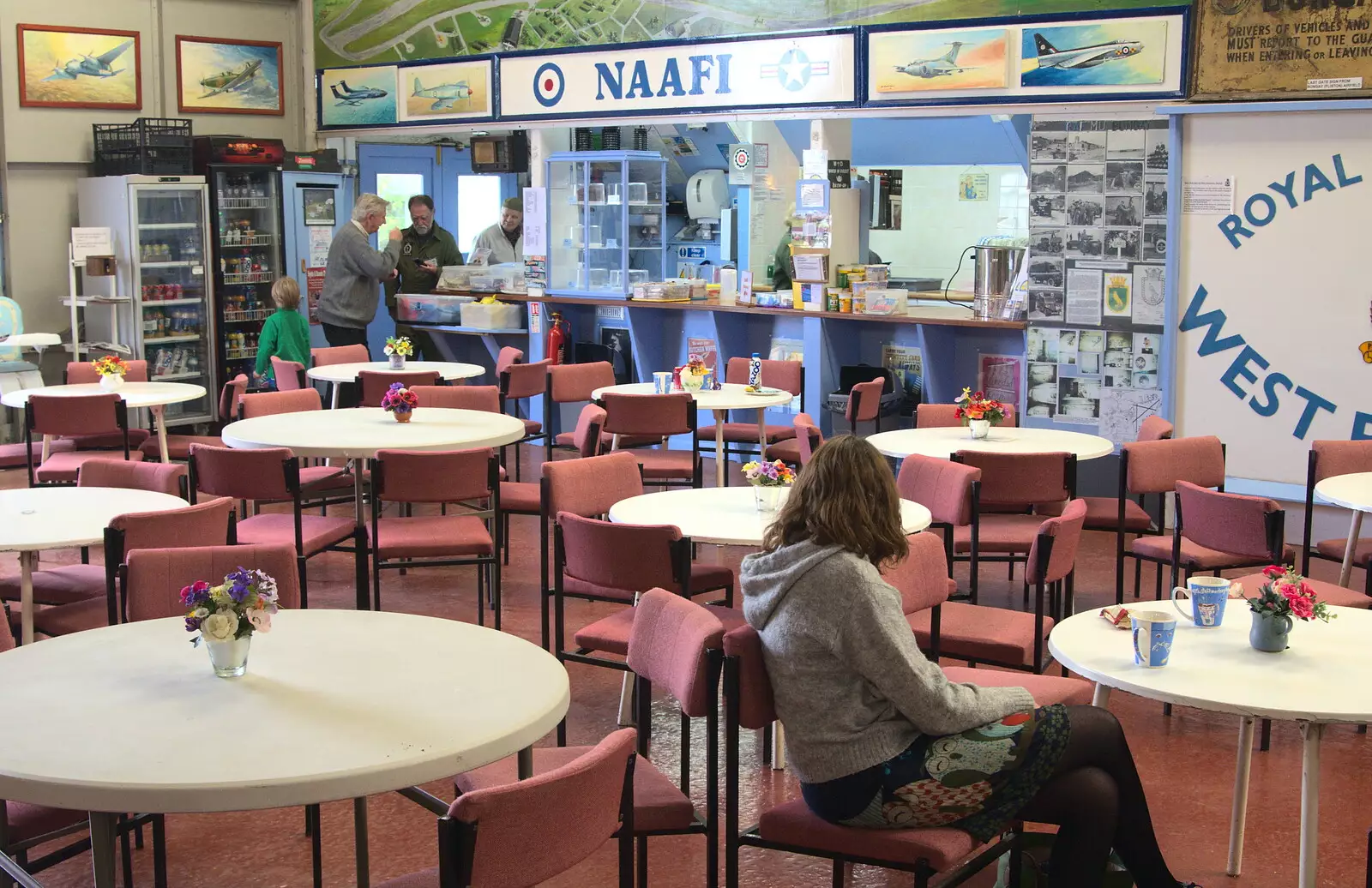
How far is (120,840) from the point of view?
3.74 metres

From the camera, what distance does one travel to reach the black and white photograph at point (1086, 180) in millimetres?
7883

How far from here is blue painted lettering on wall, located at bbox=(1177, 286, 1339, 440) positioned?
7.22 m

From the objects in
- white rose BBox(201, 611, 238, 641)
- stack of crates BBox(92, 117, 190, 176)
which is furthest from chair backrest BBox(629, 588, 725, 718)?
stack of crates BBox(92, 117, 190, 176)

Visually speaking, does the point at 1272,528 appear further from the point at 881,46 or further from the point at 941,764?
the point at 881,46

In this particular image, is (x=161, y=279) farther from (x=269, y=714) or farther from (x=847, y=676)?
(x=847, y=676)

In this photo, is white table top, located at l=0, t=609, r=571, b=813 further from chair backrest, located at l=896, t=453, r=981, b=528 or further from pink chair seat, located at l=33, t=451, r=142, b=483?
pink chair seat, located at l=33, t=451, r=142, b=483

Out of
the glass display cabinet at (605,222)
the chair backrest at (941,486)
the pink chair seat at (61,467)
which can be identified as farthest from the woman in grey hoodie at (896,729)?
the glass display cabinet at (605,222)

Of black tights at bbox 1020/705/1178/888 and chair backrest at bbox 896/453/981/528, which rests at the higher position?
chair backrest at bbox 896/453/981/528

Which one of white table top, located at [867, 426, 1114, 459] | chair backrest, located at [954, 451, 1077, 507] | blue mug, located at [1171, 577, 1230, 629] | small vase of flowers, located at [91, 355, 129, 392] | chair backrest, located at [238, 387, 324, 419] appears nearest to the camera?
blue mug, located at [1171, 577, 1230, 629]

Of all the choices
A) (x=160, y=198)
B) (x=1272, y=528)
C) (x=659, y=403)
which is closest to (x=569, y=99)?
(x=160, y=198)

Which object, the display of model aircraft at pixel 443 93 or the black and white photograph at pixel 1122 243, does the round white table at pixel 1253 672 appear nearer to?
the black and white photograph at pixel 1122 243

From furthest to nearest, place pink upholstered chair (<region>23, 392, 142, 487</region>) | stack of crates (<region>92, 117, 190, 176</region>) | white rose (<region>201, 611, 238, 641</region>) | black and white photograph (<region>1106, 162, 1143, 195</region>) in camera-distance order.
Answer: stack of crates (<region>92, 117, 190, 176</region>) < black and white photograph (<region>1106, 162, 1143, 195</region>) < pink upholstered chair (<region>23, 392, 142, 487</region>) < white rose (<region>201, 611, 238, 641</region>)

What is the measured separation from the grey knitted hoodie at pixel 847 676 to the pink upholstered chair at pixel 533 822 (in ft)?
1.69

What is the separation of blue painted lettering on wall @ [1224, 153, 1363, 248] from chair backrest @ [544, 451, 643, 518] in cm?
384
